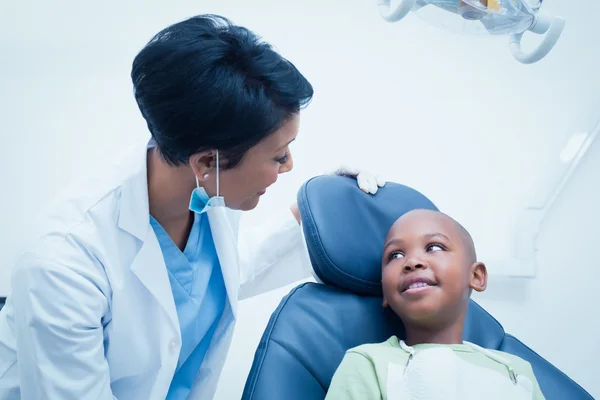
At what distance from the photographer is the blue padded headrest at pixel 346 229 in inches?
44.6

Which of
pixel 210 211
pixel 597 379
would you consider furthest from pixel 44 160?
pixel 597 379

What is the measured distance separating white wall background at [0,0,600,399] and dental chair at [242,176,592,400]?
599 mm

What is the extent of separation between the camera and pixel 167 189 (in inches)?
41.3

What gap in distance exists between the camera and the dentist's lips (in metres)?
1.12

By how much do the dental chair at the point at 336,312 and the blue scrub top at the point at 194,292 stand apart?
0.55 ft

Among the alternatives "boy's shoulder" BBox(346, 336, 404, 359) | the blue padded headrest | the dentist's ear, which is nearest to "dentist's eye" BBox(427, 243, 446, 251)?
the blue padded headrest

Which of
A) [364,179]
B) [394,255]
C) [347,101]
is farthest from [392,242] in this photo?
[347,101]

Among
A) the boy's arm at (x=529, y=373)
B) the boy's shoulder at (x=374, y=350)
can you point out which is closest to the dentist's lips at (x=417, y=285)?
the boy's shoulder at (x=374, y=350)

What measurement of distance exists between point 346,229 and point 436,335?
286mm

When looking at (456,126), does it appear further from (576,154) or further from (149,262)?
(149,262)

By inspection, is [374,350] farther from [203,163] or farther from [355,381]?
[203,163]

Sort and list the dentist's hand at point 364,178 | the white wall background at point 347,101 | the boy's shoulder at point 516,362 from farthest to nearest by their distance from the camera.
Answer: the white wall background at point 347,101
the dentist's hand at point 364,178
the boy's shoulder at point 516,362

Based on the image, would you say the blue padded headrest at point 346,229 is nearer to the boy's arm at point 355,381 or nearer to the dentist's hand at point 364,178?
the dentist's hand at point 364,178

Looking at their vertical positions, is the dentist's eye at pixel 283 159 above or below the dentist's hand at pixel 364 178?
above
